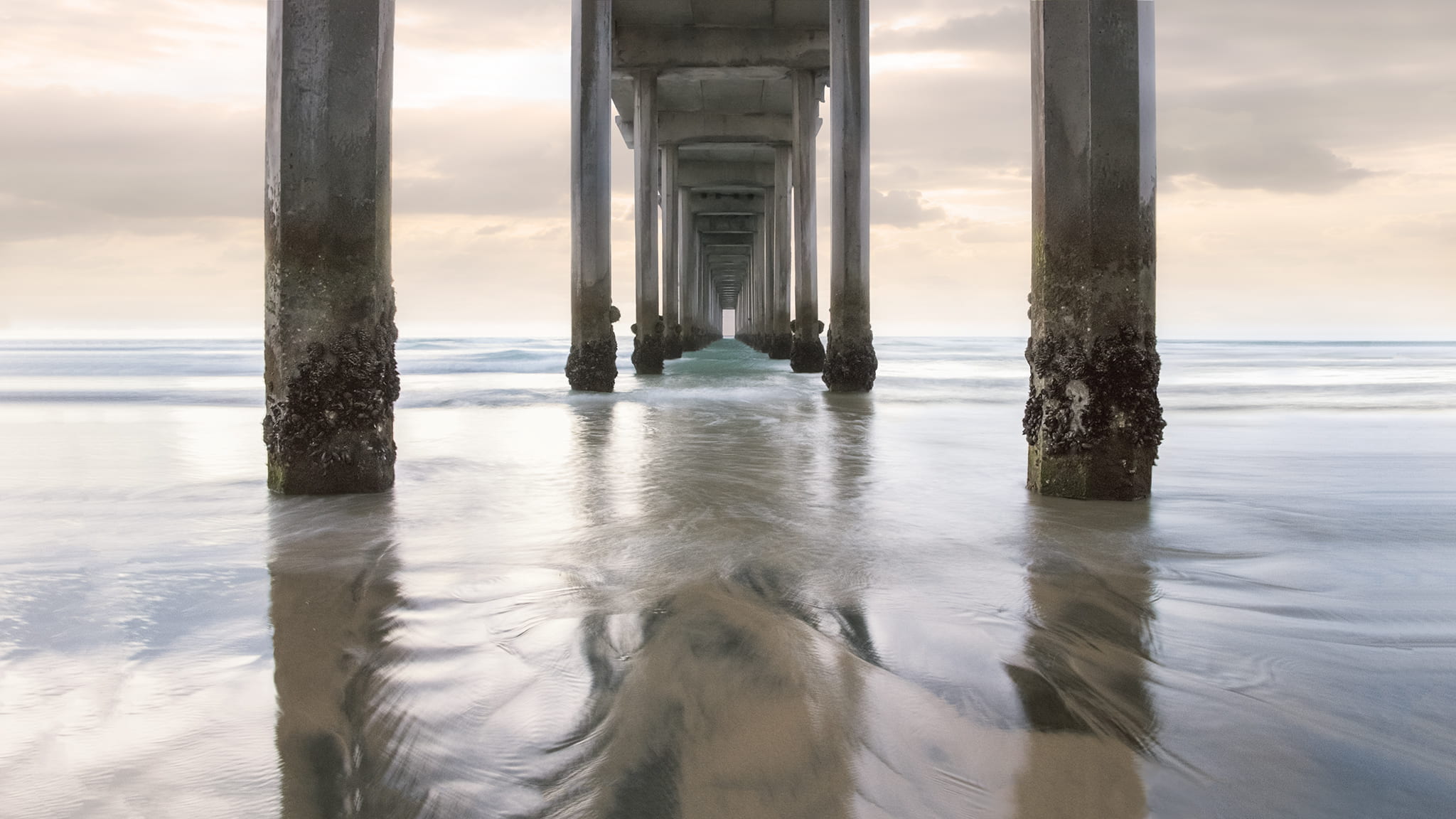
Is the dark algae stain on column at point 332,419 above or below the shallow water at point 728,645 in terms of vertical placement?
above

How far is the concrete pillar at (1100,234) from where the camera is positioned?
13.2 feet

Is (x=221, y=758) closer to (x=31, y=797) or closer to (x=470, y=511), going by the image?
(x=31, y=797)

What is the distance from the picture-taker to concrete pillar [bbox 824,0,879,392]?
11383mm

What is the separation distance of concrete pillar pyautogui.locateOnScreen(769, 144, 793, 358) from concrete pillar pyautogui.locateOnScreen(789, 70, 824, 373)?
5.72 metres

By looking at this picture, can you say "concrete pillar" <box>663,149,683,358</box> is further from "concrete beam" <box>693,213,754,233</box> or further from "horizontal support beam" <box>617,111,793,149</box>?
"concrete beam" <box>693,213,754,233</box>

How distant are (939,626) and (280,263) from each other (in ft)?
11.1

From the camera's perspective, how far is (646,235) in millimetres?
17156

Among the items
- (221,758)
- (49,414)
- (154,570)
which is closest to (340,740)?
(221,758)

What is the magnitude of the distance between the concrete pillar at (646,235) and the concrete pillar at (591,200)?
4071mm

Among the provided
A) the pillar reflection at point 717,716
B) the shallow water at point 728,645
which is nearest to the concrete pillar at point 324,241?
the shallow water at point 728,645

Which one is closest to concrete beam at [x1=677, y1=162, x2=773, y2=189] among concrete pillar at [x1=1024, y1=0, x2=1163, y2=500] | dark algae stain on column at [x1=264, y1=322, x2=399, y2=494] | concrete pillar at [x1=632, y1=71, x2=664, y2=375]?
concrete pillar at [x1=632, y1=71, x2=664, y2=375]

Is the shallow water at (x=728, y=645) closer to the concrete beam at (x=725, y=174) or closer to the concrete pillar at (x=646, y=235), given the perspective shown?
the concrete pillar at (x=646, y=235)

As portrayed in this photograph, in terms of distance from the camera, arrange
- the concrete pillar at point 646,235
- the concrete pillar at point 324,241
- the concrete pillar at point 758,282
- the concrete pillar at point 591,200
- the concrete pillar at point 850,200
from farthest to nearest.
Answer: the concrete pillar at point 758,282
the concrete pillar at point 646,235
the concrete pillar at point 850,200
the concrete pillar at point 591,200
the concrete pillar at point 324,241

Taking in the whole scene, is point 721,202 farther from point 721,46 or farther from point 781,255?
point 721,46
